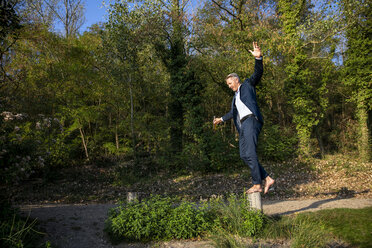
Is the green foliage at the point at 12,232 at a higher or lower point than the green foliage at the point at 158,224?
higher

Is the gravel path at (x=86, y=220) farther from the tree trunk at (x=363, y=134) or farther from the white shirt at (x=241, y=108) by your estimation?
the tree trunk at (x=363, y=134)

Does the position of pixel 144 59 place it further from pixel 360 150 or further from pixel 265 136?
pixel 360 150

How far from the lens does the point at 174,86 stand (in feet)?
37.7

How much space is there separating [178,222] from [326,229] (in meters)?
2.47

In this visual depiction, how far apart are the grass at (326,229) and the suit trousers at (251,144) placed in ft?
3.16

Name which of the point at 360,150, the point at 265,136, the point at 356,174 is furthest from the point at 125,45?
the point at 360,150

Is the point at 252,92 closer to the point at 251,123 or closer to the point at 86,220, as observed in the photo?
the point at 251,123

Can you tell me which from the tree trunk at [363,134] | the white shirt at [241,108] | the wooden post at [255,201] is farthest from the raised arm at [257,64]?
the tree trunk at [363,134]

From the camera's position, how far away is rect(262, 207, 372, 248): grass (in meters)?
3.38

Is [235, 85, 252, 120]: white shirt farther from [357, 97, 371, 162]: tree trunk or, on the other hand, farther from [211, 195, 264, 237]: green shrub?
[357, 97, 371, 162]: tree trunk

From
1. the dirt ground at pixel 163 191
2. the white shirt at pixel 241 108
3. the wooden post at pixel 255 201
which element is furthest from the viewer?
the dirt ground at pixel 163 191

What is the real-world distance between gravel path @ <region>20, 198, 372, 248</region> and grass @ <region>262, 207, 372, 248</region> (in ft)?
2.73

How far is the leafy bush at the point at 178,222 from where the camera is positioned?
13.3 feet

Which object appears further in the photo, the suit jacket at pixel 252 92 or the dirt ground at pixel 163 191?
the dirt ground at pixel 163 191
